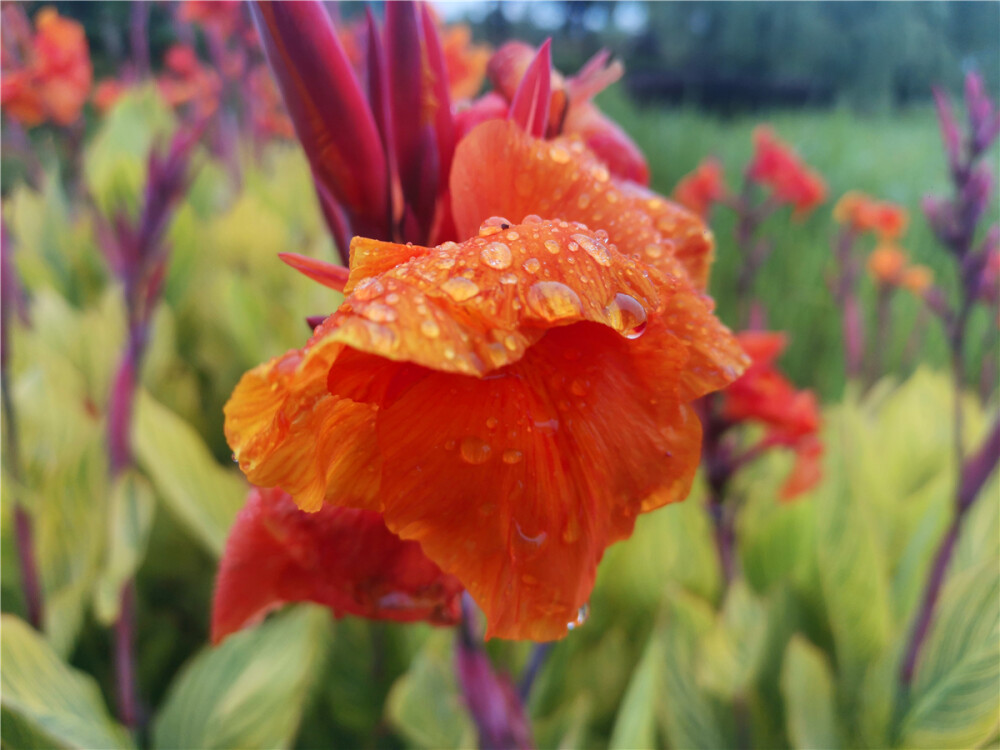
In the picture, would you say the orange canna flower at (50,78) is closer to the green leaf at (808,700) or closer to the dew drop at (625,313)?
the dew drop at (625,313)

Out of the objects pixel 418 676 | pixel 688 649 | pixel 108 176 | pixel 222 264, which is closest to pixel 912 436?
pixel 688 649

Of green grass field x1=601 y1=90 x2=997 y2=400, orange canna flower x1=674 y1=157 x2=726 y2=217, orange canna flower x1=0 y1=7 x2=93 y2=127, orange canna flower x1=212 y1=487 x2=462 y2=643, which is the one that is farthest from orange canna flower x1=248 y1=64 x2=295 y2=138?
orange canna flower x1=212 y1=487 x2=462 y2=643

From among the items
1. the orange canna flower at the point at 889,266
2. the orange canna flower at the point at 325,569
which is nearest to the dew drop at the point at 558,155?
the orange canna flower at the point at 325,569

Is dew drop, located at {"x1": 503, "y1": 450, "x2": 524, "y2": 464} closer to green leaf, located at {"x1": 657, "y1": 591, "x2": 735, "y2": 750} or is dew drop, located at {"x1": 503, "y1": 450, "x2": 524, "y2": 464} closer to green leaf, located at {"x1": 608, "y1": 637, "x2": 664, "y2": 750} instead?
green leaf, located at {"x1": 608, "y1": 637, "x2": 664, "y2": 750}

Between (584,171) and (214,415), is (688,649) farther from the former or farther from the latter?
(214,415)

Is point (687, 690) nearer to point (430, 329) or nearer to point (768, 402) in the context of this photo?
point (768, 402)

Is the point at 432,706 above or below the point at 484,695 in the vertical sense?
below


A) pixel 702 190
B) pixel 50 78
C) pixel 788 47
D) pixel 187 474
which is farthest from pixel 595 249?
pixel 788 47
